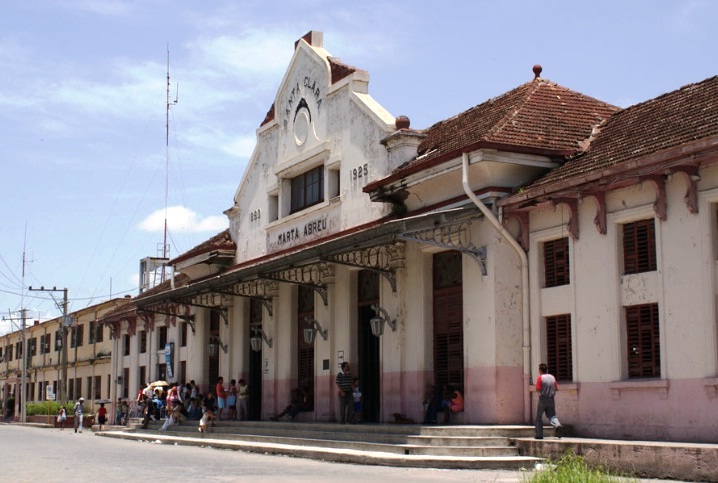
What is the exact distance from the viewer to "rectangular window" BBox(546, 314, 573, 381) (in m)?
20.0

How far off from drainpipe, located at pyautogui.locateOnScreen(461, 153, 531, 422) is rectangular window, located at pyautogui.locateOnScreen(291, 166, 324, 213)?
8.46 metres

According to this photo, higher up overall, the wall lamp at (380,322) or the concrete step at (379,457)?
the wall lamp at (380,322)

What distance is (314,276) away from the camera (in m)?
28.2

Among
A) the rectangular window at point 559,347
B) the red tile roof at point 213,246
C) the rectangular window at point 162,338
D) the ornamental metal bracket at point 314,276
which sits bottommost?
the rectangular window at point 559,347

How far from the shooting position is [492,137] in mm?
20719

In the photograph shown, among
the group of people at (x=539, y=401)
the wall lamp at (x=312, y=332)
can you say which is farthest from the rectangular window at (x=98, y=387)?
the group of people at (x=539, y=401)

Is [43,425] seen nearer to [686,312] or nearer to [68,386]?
[68,386]

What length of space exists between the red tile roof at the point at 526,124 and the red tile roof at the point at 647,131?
0.69 m

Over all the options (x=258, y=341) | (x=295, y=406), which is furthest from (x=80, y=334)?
(x=295, y=406)

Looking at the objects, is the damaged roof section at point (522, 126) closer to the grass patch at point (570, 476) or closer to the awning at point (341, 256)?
the awning at point (341, 256)

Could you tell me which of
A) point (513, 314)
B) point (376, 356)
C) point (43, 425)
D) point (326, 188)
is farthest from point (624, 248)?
point (43, 425)

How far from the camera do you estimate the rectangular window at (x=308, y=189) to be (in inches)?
1136

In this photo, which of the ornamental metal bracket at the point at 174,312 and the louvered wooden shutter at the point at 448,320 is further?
the ornamental metal bracket at the point at 174,312

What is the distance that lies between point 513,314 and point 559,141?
3720 mm
